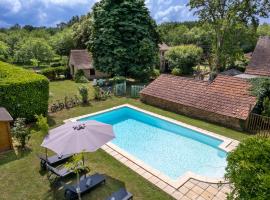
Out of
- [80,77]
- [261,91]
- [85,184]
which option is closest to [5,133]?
[85,184]

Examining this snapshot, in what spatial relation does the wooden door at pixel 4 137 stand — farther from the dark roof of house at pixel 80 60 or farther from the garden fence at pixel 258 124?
the dark roof of house at pixel 80 60

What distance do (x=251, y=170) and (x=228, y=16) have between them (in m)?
23.7

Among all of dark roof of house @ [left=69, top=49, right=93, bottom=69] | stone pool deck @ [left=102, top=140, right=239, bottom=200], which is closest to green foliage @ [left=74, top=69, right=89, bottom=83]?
dark roof of house @ [left=69, top=49, right=93, bottom=69]

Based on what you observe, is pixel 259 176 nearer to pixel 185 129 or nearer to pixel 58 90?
pixel 185 129

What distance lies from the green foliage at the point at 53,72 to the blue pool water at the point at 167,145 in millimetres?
17763

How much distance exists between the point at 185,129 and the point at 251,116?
458 centimetres

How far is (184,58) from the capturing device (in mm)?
32688

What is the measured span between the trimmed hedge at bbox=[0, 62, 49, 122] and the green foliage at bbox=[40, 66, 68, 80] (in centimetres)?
1593

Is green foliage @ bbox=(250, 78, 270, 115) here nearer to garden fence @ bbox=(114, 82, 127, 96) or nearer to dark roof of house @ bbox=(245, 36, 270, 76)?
dark roof of house @ bbox=(245, 36, 270, 76)

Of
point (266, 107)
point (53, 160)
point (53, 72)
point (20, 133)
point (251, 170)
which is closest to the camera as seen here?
point (251, 170)

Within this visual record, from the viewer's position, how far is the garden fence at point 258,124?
14078 mm

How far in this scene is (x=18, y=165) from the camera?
34.6 feet

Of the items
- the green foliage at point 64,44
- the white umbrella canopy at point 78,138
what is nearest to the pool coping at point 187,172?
the white umbrella canopy at point 78,138

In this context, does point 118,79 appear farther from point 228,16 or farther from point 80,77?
point 228,16
